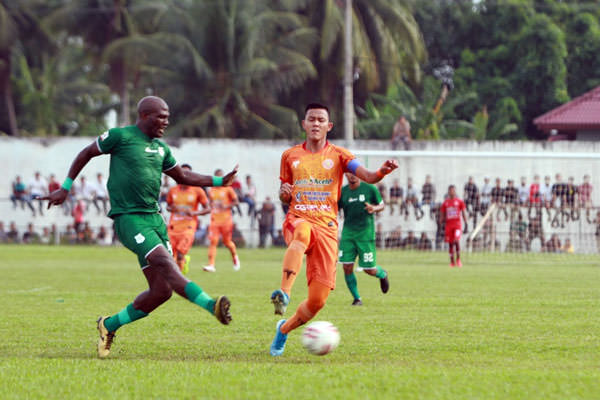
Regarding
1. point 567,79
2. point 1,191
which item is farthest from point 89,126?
point 567,79

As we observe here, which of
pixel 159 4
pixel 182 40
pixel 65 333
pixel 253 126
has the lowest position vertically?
pixel 65 333

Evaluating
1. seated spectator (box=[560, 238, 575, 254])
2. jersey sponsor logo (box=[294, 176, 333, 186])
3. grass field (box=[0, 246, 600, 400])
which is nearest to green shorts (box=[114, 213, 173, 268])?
grass field (box=[0, 246, 600, 400])

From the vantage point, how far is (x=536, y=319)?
36.8 ft

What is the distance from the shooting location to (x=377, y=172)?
25.6 feet

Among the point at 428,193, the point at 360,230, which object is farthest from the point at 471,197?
the point at 360,230

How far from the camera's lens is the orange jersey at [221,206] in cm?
2181

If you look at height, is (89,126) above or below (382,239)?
above

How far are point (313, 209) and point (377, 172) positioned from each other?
0.82 m

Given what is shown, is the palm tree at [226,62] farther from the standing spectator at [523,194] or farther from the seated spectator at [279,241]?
the standing spectator at [523,194]

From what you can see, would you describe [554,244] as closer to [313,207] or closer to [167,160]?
[313,207]

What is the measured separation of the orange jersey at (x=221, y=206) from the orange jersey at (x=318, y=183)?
13.4 m

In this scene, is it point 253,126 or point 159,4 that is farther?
point 159,4

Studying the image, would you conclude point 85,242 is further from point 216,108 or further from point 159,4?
point 159,4

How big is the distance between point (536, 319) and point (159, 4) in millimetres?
38696
